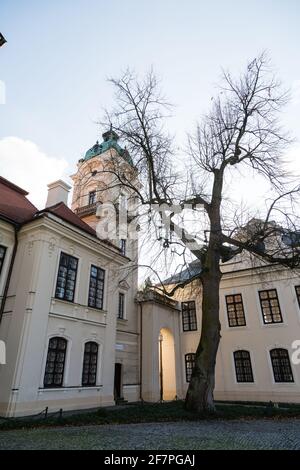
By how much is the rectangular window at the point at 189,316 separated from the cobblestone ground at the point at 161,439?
16959mm

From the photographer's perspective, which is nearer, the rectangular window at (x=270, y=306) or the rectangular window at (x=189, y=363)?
the rectangular window at (x=270, y=306)

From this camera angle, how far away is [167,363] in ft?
77.9

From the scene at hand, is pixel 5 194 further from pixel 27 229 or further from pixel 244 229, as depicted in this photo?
pixel 244 229

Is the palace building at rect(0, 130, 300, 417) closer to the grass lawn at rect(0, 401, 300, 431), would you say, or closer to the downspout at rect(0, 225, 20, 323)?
the downspout at rect(0, 225, 20, 323)

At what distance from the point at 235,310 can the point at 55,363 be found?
1487cm

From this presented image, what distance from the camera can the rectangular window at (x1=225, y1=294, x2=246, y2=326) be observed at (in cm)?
2253

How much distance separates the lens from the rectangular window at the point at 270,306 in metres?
21.1

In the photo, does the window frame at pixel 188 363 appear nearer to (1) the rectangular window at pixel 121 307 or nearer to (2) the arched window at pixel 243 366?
(2) the arched window at pixel 243 366

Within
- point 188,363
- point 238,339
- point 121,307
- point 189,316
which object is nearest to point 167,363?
point 188,363

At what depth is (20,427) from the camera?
26.5ft

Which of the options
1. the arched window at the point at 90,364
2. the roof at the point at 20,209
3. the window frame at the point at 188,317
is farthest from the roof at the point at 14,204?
the window frame at the point at 188,317
